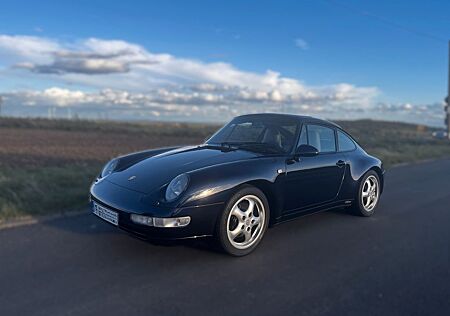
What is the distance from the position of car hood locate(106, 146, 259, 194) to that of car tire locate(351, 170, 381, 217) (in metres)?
1.99

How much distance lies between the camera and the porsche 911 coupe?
3693 mm

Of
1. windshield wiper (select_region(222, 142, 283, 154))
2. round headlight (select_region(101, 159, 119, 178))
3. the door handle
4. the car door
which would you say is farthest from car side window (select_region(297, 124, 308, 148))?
round headlight (select_region(101, 159, 119, 178))

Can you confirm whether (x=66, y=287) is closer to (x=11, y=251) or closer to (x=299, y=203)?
(x=11, y=251)

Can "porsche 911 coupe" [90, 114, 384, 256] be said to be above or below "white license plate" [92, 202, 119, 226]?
above

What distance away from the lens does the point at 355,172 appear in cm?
550

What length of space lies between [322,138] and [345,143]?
534mm

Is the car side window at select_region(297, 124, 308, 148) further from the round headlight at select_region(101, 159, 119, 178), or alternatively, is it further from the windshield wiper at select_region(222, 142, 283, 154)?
the round headlight at select_region(101, 159, 119, 178)

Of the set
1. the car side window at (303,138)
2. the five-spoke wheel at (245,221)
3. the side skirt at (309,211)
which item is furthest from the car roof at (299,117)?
the five-spoke wheel at (245,221)

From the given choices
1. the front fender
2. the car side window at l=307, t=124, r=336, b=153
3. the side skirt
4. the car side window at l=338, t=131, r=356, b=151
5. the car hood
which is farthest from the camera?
the car side window at l=338, t=131, r=356, b=151

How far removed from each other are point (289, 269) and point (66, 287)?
6.40ft

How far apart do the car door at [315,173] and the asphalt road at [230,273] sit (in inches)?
17.5

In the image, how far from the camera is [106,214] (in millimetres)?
3957

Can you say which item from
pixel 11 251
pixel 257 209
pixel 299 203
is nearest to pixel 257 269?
pixel 257 209

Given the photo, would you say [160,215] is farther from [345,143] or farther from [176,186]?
[345,143]
